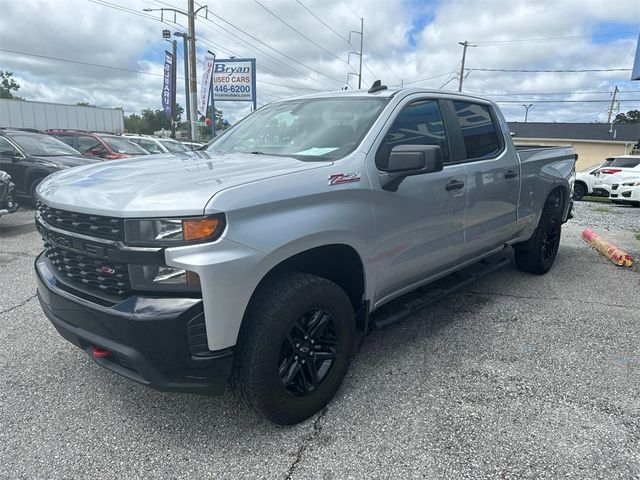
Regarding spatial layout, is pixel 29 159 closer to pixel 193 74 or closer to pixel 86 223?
pixel 86 223

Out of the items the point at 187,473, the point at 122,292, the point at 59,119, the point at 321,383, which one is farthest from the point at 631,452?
the point at 59,119

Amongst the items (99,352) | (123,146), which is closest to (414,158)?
(99,352)

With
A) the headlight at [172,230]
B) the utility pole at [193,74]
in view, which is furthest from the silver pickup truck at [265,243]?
the utility pole at [193,74]

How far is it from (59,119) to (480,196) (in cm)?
3889

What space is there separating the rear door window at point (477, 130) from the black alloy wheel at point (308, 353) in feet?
6.71

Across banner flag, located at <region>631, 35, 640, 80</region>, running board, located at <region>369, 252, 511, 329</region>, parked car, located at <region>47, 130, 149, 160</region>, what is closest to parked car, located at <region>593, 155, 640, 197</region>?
banner flag, located at <region>631, 35, 640, 80</region>

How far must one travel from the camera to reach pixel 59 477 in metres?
2.19

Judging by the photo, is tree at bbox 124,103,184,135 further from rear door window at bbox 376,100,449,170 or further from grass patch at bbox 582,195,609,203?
rear door window at bbox 376,100,449,170

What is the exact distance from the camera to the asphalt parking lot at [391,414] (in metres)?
2.30

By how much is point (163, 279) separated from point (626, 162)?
61.5 ft

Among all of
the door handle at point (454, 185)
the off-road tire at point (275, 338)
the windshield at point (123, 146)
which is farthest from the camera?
the windshield at point (123, 146)

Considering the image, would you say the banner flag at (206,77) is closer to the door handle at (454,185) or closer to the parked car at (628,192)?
the parked car at (628,192)

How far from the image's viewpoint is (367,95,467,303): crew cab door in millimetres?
2910

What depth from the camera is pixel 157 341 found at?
81.0 inches
